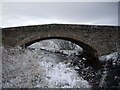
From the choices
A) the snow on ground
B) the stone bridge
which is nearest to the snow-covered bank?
the stone bridge

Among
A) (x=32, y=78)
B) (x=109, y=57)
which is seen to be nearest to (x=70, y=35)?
(x=109, y=57)

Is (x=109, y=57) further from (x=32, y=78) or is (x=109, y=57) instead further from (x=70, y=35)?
(x=32, y=78)

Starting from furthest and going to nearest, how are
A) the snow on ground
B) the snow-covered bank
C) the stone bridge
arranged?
the stone bridge → the snow on ground → the snow-covered bank

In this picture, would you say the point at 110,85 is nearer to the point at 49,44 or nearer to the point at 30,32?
the point at 30,32

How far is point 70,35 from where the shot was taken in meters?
18.9

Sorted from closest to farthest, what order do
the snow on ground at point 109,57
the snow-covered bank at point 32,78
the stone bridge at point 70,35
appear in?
the snow-covered bank at point 32,78 → the snow on ground at point 109,57 → the stone bridge at point 70,35

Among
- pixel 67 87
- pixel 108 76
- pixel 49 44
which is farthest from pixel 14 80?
pixel 49 44

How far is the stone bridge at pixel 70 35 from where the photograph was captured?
18.2 meters

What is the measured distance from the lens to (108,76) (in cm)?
1226

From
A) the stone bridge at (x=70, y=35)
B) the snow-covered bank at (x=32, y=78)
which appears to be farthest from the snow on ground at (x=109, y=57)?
the snow-covered bank at (x=32, y=78)

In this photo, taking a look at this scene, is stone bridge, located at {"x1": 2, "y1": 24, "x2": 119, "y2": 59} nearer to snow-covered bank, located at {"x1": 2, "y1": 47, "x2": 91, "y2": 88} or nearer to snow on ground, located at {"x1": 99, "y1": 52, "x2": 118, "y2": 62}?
snow on ground, located at {"x1": 99, "y1": 52, "x2": 118, "y2": 62}

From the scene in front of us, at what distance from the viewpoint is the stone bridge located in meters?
18.2

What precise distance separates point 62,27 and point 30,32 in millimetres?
2870

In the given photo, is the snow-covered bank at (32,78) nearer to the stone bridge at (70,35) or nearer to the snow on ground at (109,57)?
the stone bridge at (70,35)
